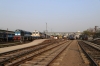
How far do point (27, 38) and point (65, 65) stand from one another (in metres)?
39.4

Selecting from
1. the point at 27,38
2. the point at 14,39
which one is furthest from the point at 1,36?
the point at 27,38

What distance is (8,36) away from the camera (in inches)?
1684

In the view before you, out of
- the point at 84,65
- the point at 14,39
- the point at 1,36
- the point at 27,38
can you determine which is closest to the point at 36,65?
the point at 84,65

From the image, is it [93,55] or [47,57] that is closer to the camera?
[47,57]

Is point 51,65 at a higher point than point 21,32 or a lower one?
lower

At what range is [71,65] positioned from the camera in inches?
404

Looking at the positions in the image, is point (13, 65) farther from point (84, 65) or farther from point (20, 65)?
point (84, 65)

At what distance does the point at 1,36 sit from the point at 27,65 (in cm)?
2991

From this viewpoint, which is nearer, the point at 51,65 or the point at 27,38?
the point at 51,65

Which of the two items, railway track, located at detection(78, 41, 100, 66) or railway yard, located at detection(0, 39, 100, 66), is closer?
railway yard, located at detection(0, 39, 100, 66)

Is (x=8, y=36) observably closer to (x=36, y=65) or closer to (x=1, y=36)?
(x=1, y=36)

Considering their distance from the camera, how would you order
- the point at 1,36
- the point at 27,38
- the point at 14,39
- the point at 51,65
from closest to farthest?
the point at 51,65 → the point at 1,36 → the point at 14,39 → the point at 27,38

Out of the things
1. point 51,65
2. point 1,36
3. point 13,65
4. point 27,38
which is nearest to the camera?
point 13,65

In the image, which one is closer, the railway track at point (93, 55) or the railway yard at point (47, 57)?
the railway yard at point (47, 57)
